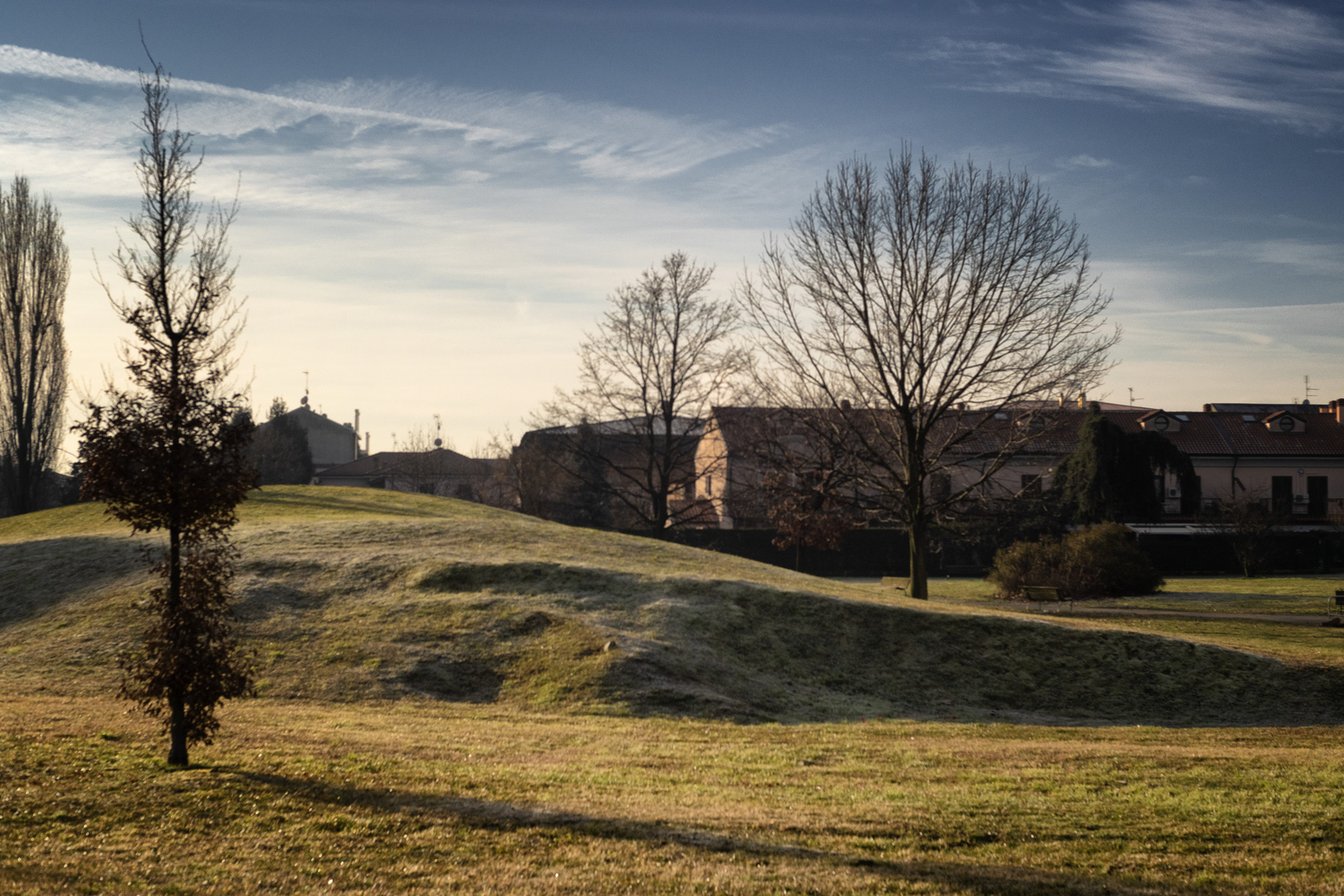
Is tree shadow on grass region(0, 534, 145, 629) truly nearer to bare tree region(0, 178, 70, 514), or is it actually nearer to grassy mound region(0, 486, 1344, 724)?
grassy mound region(0, 486, 1344, 724)

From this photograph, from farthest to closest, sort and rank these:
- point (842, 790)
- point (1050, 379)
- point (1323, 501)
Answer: point (1323, 501) → point (1050, 379) → point (842, 790)

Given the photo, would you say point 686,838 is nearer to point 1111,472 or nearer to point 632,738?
point 632,738

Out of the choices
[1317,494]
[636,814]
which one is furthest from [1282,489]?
[636,814]

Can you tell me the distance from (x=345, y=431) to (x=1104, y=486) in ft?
239

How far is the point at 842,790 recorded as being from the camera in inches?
340

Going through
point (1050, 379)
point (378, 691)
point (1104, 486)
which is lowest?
point (378, 691)

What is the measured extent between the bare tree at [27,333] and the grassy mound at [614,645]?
23622 mm

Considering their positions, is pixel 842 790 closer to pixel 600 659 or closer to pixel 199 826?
pixel 199 826

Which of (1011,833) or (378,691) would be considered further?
(378,691)

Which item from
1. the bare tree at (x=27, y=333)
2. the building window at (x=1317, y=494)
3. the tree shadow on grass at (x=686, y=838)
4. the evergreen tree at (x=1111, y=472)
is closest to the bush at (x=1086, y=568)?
the evergreen tree at (x=1111, y=472)

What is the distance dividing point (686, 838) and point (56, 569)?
1847 centimetres

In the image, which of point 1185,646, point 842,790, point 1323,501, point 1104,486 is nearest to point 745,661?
point 842,790

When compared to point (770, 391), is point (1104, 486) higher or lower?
lower

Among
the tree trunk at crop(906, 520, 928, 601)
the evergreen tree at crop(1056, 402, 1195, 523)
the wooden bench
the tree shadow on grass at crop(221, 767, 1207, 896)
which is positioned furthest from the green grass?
the evergreen tree at crop(1056, 402, 1195, 523)
